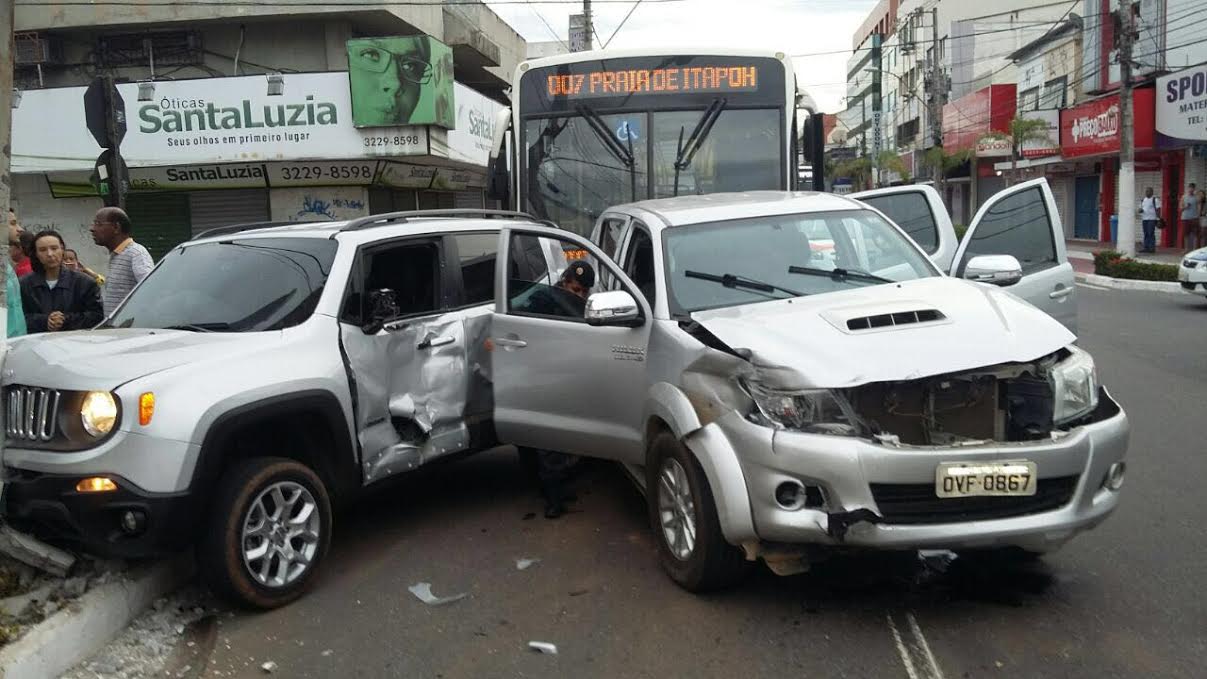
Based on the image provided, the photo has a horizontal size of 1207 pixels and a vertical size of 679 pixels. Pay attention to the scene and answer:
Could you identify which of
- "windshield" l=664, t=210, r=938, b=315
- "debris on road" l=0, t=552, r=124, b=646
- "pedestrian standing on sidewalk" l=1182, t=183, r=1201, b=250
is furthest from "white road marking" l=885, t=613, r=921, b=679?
"pedestrian standing on sidewalk" l=1182, t=183, r=1201, b=250

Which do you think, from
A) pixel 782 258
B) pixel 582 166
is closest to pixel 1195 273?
pixel 582 166

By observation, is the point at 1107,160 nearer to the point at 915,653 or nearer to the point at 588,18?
the point at 588,18

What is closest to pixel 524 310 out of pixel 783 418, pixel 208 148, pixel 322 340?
pixel 322 340

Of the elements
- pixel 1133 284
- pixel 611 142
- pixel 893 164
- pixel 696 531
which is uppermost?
pixel 893 164

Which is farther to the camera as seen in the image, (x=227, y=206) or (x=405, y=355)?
(x=227, y=206)

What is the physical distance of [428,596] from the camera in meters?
5.21

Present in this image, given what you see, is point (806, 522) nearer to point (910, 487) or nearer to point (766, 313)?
point (910, 487)

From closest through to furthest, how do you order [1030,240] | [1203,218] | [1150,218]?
[1030,240]
[1203,218]
[1150,218]

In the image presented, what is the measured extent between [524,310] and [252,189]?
1800cm

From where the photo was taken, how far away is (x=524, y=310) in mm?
6375

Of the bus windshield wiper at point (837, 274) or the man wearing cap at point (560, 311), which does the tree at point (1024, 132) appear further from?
the bus windshield wiper at point (837, 274)

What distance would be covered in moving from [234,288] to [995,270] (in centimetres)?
418

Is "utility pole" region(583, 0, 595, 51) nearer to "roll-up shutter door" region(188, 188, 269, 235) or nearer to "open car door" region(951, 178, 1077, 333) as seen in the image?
"roll-up shutter door" region(188, 188, 269, 235)

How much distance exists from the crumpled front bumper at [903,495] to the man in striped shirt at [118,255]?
16.9 feet
